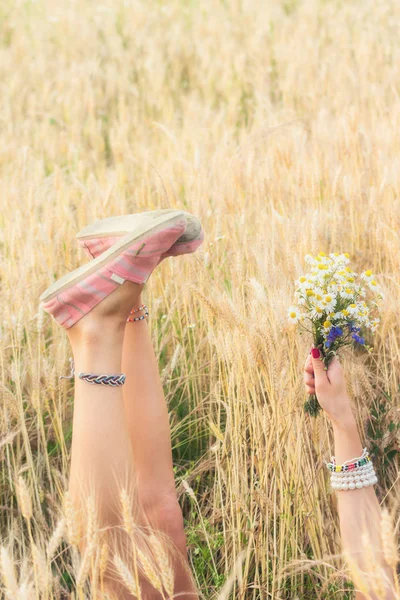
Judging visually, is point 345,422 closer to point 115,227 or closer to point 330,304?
point 330,304

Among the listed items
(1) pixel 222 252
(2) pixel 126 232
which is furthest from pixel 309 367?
(1) pixel 222 252

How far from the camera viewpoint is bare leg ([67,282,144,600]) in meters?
1.34

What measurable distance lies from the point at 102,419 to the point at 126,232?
42cm

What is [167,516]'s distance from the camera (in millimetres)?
1506

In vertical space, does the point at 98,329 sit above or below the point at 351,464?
above

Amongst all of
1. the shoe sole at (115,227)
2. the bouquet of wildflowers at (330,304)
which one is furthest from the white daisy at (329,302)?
the shoe sole at (115,227)

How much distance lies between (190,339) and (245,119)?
2.15m

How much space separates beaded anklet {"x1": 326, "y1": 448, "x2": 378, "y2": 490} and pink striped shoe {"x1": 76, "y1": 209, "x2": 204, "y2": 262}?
0.56m

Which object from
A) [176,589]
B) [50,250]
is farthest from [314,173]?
[176,589]

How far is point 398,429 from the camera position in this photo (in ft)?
5.40

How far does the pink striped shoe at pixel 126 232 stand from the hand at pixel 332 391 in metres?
0.41

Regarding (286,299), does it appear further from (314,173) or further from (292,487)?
(314,173)

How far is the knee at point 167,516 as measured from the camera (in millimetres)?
1501

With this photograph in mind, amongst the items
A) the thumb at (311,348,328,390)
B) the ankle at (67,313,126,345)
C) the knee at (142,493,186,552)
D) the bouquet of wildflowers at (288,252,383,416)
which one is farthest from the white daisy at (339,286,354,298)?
the knee at (142,493,186,552)
